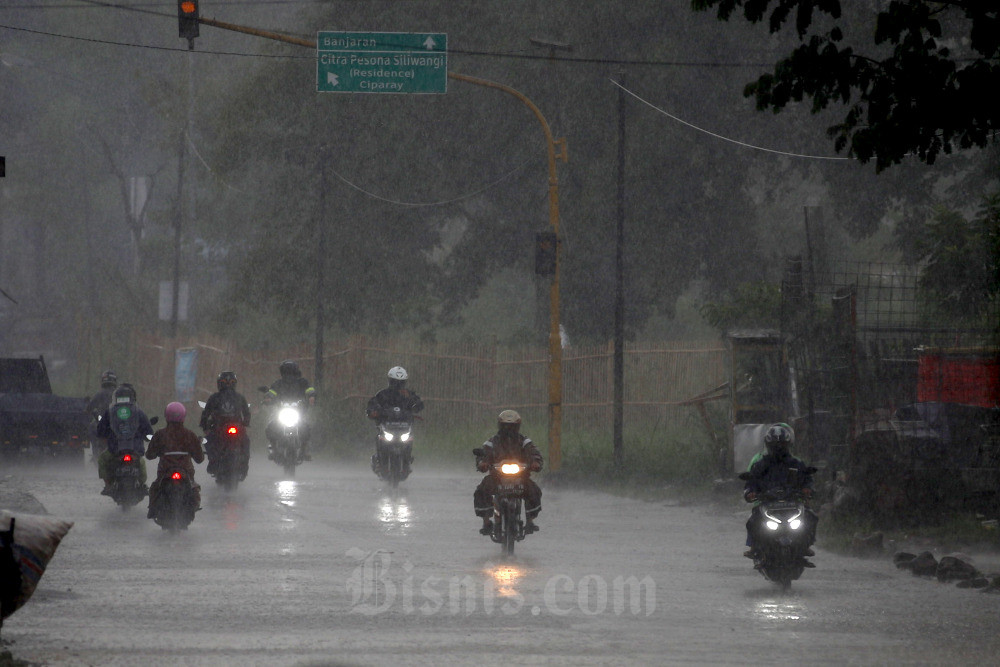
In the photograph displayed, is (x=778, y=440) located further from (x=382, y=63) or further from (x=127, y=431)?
(x=382, y=63)

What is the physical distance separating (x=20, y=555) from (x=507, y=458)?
743cm

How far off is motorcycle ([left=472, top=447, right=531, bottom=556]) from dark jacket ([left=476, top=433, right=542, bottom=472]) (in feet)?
0.22

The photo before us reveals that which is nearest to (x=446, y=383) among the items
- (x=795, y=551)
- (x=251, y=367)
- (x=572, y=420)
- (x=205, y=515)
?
(x=572, y=420)

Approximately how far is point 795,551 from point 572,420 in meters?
18.1

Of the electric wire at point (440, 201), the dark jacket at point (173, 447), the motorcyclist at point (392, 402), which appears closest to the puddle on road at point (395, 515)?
the motorcyclist at point (392, 402)

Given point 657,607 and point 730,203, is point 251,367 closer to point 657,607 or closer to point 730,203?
point 730,203

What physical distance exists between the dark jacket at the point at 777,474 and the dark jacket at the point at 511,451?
2.65 metres

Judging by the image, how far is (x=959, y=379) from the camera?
19234 mm

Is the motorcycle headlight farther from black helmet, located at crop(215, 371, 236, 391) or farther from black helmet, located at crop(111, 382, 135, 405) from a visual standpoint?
black helmet, located at crop(111, 382, 135, 405)

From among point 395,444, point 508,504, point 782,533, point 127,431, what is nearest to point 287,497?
point 395,444

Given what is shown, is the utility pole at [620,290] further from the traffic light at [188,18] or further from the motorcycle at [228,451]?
the traffic light at [188,18]

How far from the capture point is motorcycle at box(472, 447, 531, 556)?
47.0 ft

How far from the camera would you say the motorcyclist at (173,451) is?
16.1 metres

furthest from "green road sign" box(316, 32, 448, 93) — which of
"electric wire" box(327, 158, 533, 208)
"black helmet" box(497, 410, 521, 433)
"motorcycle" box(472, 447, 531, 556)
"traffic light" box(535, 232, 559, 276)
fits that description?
"electric wire" box(327, 158, 533, 208)
